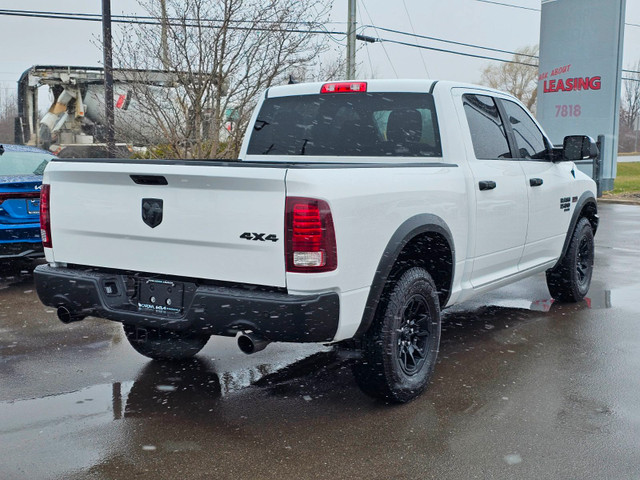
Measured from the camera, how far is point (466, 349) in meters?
5.54

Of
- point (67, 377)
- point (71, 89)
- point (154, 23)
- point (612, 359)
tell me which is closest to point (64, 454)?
point (67, 377)

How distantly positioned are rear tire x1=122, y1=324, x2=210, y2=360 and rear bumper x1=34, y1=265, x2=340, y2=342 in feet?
0.94

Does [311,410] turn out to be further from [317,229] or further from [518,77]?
[518,77]

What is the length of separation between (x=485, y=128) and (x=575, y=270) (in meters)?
2.14

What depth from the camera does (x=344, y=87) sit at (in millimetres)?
5352

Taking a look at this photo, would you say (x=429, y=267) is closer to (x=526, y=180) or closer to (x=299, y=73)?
(x=526, y=180)

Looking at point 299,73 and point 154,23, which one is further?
point 299,73

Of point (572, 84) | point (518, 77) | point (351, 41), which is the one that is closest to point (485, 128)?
point (572, 84)

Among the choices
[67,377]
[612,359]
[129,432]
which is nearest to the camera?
[129,432]

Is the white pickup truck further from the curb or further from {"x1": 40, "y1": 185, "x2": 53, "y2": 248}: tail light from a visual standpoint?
the curb

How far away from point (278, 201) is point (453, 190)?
1.53 metres

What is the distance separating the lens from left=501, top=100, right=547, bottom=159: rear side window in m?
5.88

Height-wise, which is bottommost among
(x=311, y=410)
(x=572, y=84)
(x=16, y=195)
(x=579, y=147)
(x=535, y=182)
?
(x=311, y=410)

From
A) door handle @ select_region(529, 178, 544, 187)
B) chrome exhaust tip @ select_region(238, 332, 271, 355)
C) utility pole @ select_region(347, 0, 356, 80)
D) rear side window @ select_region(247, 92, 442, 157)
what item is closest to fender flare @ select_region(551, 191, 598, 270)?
door handle @ select_region(529, 178, 544, 187)
